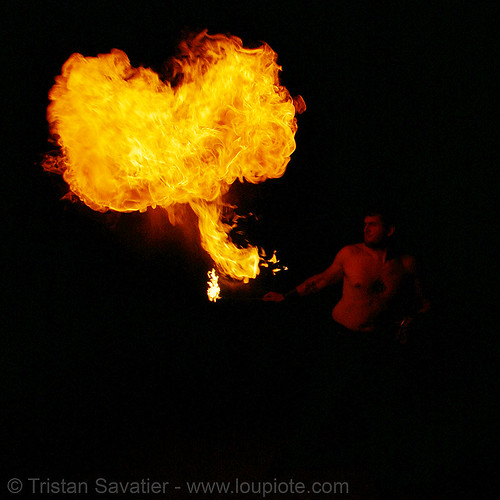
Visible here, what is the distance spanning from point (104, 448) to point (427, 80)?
5.07 m

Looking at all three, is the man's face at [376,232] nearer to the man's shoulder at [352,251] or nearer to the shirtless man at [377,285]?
the shirtless man at [377,285]

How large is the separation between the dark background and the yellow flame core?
0.41m

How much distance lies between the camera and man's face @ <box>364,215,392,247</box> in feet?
14.0

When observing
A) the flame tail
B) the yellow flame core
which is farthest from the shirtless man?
the yellow flame core

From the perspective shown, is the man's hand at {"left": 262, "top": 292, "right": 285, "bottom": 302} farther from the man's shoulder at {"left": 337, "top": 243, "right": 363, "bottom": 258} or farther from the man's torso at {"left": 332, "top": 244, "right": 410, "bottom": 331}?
the man's shoulder at {"left": 337, "top": 243, "right": 363, "bottom": 258}

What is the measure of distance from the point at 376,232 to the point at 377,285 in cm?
48

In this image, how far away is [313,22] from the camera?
5.01m

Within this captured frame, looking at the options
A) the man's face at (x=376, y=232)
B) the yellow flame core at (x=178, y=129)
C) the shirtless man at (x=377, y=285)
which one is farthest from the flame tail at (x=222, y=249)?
the man's face at (x=376, y=232)

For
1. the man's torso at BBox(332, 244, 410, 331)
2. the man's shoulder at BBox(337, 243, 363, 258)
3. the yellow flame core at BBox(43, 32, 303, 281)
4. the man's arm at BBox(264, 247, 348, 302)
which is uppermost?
the yellow flame core at BBox(43, 32, 303, 281)

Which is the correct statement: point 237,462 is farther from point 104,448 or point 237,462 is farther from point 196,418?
point 104,448

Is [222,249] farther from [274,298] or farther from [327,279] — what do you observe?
[327,279]

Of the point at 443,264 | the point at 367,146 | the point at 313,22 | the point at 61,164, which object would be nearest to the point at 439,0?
the point at 313,22

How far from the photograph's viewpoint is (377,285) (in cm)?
429

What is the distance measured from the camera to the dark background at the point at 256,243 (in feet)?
15.8
